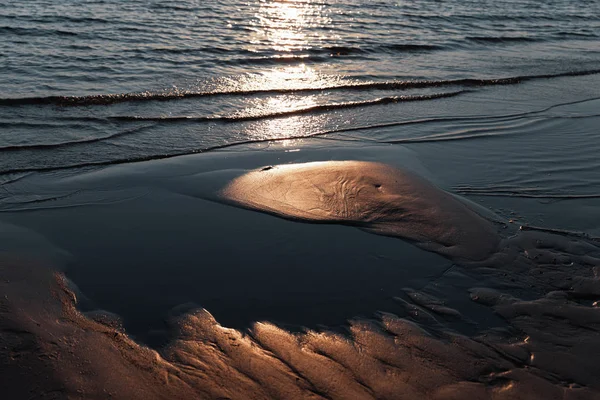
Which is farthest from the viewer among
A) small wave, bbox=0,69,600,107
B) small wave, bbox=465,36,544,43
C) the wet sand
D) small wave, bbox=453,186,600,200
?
small wave, bbox=465,36,544,43

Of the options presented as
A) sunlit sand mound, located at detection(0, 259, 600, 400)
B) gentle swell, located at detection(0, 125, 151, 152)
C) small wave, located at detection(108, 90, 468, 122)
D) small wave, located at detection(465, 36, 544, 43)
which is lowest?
sunlit sand mound, located at detection(0, 259, 600, 400)

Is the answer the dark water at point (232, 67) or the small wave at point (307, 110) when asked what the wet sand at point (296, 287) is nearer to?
the dark water at point (232, 67)

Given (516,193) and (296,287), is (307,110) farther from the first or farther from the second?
(296,287)

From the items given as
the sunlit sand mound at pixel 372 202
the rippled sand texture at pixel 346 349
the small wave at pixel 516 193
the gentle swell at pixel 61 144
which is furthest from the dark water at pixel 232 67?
the rippled sand texture at pixel 346 349

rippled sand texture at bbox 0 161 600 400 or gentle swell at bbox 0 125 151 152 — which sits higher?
gentle swell at bbox 0 125 151 152

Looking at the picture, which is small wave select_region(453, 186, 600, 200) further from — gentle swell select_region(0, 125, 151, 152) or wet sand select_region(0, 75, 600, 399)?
gentle swell select_region(0, 125, 151, 152)

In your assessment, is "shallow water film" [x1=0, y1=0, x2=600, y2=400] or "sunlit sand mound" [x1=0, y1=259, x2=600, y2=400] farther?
"shallow water film" [x1=0, y1=0, x2=600, y2=400]

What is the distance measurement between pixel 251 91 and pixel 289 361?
6839 millimetres

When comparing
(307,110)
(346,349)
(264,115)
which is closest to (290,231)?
(346,349)

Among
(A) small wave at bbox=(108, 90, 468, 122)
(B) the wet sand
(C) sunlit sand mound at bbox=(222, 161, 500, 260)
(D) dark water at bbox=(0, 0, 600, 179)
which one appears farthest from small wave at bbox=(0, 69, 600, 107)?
(C) sunlit sand mound at bbox=(222, 161, 500, 260)

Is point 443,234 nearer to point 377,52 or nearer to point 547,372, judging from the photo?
point 547,372

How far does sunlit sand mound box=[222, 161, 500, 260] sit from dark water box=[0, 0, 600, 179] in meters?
1.70

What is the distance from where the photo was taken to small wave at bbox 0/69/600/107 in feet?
28.3

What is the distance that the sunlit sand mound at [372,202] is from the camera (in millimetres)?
4855
